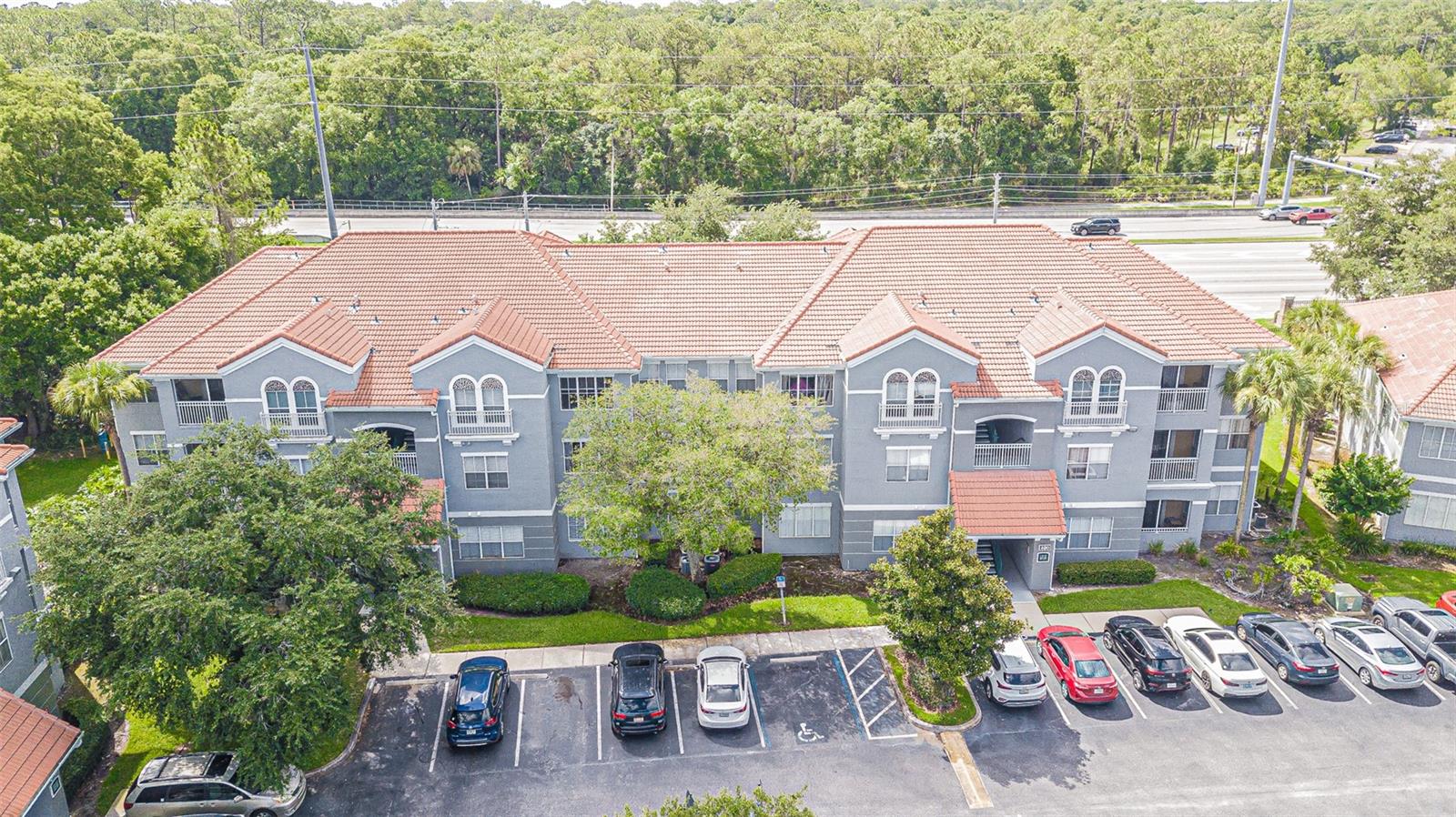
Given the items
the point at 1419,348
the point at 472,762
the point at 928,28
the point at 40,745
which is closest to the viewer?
the point at 40,745

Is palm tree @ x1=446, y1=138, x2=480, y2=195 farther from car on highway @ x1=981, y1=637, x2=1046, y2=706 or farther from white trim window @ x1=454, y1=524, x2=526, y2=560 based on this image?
car on highway @ x1=981, y1=637, x2=1046, y2=706

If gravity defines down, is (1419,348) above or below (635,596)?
above

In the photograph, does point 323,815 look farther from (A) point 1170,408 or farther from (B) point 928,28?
(B) point 928,28

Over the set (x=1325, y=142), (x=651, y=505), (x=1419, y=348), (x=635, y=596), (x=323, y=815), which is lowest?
(x=323, y=815)

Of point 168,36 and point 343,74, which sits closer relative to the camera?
point 343,74

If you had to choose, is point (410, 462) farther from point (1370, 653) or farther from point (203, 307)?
point (1370, 653)

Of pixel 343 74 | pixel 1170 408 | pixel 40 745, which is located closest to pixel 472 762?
pixel 40 745
